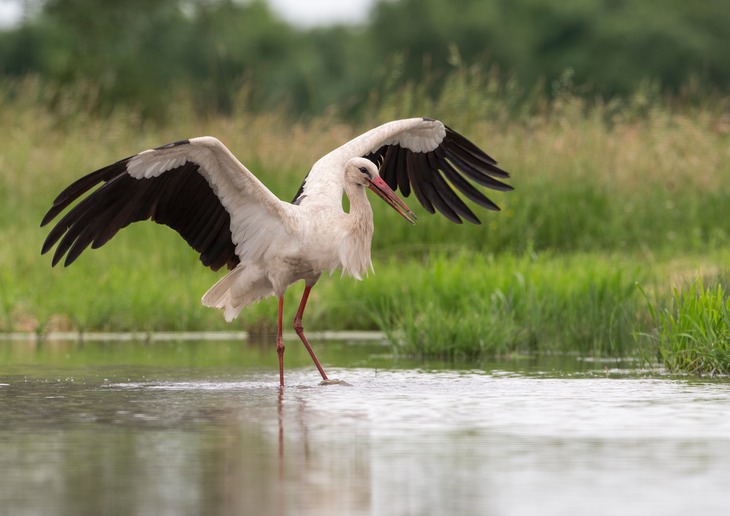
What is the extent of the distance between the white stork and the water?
0.63 metres

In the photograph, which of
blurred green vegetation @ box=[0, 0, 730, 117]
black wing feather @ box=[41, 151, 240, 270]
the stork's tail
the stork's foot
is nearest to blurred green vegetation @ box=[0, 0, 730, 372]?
the stork's tail

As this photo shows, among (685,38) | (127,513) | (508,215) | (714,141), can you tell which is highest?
(685,38)

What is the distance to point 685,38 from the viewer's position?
44719 mm

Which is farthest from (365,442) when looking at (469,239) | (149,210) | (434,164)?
(469,239)

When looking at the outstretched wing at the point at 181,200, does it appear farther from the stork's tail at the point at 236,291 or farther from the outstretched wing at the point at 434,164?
the outstretched wing at the point at 434,164

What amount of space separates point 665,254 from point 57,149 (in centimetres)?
717

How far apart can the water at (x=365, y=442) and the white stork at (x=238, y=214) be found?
63 centimetres

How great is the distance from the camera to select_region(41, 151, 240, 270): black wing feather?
9117 millimetres

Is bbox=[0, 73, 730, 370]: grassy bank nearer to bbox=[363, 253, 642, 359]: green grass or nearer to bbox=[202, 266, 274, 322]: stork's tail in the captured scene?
bbox=[363, 253, 642, 359]: green grass

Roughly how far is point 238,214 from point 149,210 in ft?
1.77

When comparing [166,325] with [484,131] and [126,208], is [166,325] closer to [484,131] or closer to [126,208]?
[126,208]

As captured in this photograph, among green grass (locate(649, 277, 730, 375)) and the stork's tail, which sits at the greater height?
the stork's tail

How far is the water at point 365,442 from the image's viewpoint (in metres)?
4.98

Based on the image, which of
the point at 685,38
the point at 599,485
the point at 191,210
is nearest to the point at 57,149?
the point at 191,210
